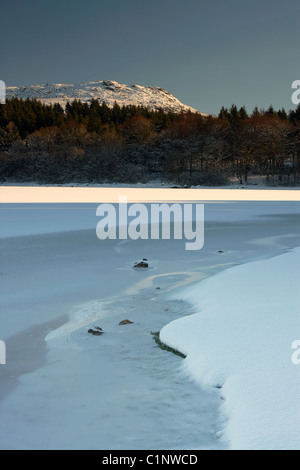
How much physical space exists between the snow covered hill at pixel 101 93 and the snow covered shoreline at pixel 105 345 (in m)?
161

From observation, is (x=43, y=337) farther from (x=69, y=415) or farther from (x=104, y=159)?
(x=104, y=159)

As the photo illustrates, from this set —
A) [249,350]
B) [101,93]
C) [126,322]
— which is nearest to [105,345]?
[126,322]

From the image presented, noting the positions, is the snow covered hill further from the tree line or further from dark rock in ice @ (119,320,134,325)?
dark rock in ice @ (119,320,134,325)

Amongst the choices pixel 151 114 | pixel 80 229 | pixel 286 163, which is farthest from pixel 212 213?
pixel 151 114

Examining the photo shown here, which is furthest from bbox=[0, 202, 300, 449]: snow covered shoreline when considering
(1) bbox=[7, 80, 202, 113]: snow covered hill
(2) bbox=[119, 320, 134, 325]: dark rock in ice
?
(1) bbox=[7, 80, 202, 113]: snow covered hill

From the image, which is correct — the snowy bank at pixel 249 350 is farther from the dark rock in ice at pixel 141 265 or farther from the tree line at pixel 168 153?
the tree line at pixel 168 153

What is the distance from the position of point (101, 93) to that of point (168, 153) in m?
133

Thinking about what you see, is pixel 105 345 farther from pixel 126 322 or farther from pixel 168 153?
pixel 168 153

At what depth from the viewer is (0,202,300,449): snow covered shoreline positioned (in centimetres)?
259

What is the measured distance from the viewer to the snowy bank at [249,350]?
2.43 m

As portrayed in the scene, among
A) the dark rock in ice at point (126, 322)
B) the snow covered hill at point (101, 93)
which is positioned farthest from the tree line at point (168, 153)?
the snow covered hill at point (101, 93)

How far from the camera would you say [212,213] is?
15.7 metres
